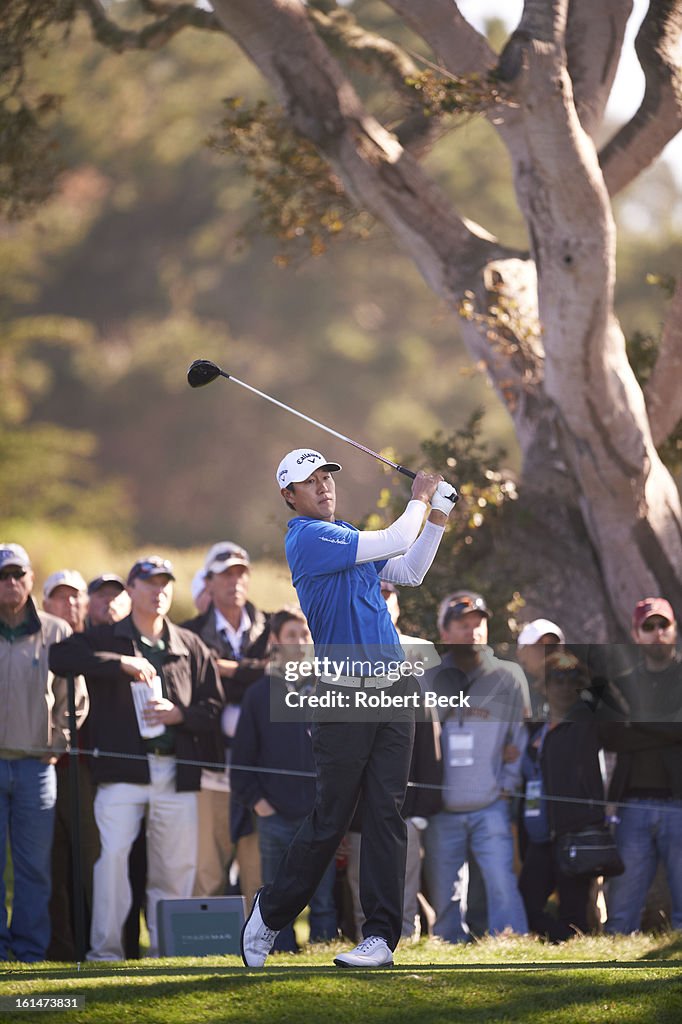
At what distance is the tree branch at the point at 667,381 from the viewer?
38.6 feet

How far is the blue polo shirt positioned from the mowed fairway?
4.32 feet

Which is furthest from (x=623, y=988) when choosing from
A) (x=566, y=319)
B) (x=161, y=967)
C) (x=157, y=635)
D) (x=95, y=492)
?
(x=95, y=492)

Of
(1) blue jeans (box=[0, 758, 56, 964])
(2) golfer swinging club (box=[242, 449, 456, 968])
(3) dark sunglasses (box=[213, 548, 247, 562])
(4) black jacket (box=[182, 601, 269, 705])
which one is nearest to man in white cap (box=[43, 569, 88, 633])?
(4) black jacket (box=[182, 601, 269, 705])

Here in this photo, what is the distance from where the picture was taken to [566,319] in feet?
34.8

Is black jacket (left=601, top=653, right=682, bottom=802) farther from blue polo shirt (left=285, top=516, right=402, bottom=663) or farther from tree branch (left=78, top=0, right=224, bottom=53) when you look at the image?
tree branch (left=78, top=0, right=224, bottom=53)

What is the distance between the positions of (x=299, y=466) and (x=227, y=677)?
3.09 m

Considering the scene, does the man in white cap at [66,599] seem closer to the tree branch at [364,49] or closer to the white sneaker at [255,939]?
the white sneaker at [255,939]

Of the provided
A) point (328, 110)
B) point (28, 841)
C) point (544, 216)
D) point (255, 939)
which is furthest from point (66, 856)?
point (328, 110)

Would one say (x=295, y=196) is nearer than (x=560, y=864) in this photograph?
No

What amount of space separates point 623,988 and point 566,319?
5.80 metres

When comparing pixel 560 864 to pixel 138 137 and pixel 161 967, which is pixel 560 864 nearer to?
pixel 161 967

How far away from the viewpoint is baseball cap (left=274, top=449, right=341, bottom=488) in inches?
243

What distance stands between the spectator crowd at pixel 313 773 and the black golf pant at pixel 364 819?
1.90m

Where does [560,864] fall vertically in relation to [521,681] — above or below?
below
